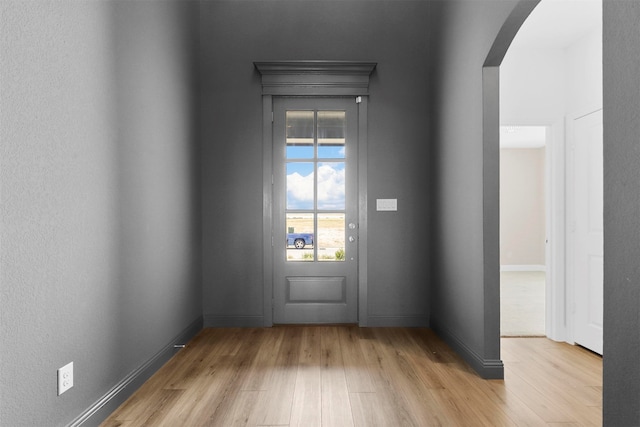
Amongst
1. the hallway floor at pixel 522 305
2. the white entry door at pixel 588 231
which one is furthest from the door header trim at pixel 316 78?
the hallway floor at pixel 522 305

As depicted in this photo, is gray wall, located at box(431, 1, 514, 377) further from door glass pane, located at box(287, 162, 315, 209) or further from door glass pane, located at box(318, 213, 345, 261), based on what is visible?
door glass pane, located at box(287, 162, 315, 209)

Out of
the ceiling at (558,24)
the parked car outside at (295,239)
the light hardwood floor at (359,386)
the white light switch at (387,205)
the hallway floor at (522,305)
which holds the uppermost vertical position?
the ceiling at (558,24)

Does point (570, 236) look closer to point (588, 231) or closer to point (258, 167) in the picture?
point (588, 231)

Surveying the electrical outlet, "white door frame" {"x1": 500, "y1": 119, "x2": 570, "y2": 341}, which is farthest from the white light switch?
the electrical outlet

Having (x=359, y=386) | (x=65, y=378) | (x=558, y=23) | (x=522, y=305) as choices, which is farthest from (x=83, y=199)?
(x=522, y=305)

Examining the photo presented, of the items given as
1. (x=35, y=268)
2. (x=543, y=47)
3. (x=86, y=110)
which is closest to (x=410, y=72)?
(x=543, y=47)

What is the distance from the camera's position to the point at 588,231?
11.1ft

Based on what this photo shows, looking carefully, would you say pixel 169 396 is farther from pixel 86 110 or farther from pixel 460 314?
pixel 460 314

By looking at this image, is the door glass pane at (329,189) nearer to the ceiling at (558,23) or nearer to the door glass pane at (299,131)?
the door glass pane at (299,131)

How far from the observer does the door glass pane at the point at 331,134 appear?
4031 millimetres

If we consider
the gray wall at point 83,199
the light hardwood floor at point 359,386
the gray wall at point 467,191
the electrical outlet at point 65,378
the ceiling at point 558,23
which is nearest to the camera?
the gray wall at point 83,199

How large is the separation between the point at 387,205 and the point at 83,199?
8.98 feet

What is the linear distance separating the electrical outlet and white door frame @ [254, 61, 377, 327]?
2178mm

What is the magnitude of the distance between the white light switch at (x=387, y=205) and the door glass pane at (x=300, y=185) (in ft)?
2.23
